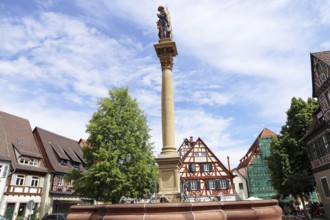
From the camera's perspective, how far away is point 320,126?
937 inches

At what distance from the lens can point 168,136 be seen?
40.9 feet

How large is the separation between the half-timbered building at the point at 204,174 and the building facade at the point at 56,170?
53.1 feet

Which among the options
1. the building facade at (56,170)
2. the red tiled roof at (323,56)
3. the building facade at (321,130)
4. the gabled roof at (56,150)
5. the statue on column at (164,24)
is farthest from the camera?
the gabled roof at (56,150)

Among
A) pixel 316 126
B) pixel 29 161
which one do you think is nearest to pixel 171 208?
pixel 316 126

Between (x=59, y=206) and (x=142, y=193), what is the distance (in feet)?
60.7

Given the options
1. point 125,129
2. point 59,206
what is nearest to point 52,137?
point 59,206

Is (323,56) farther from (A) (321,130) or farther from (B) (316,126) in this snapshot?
(A) (321,130)

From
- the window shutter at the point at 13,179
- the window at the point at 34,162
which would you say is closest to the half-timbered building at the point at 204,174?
the window at the point at 34,162

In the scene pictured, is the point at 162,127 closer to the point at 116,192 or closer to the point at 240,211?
the point at 240,211

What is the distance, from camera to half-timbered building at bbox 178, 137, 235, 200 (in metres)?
38.1

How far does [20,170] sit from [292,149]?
3216cm

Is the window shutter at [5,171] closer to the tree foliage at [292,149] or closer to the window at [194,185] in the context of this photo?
the window at [194,185]

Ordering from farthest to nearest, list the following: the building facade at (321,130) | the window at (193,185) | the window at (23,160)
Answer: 1. the window at (193,185)
2. the window at (23,160)
3. the building facade at (321,130)

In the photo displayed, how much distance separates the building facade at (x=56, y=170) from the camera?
107ft
